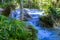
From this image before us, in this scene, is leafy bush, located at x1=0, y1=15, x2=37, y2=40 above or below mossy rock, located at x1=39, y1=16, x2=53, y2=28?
above

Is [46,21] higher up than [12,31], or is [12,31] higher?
[12,31]

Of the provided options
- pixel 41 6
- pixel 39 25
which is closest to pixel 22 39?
pixel 39 25

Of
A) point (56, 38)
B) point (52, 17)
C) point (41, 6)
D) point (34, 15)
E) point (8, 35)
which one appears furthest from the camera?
point (41, 6)

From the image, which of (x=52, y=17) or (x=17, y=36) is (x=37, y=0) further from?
(x=17, y=36)

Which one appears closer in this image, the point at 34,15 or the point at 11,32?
the point at 11,32

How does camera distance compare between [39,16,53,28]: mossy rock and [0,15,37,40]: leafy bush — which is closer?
[0,15,37,40]: leafy bush

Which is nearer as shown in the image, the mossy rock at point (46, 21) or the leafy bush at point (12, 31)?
the leafy bush at point (12, 31)

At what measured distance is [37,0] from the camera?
25969 mm

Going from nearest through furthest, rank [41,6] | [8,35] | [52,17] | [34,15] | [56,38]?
[8,35] → [56,38] → [52,17] → [34,15] → [41,6]

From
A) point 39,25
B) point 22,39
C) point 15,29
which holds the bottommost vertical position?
point 39,25

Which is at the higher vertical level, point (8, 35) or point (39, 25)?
point (8, 35)

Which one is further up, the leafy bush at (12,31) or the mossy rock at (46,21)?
the leafy bush at (12,31)

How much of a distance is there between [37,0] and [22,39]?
67.4ft

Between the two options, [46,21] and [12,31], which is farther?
[46,21]
